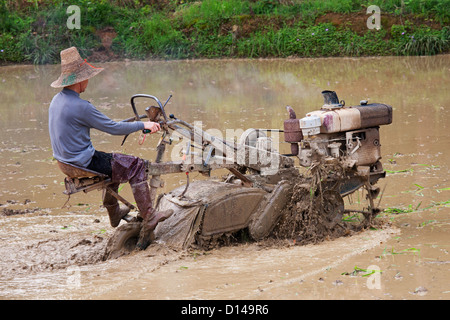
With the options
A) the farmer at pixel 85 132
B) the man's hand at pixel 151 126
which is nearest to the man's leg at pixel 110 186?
the farmer at pixel 85 132

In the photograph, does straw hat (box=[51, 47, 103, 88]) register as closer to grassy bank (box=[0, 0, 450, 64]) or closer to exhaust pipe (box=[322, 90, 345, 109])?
exhaust pipe (box=[322, 90, 345, 109])

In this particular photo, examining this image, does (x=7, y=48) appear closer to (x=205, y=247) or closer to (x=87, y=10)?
(x=87, y=10)

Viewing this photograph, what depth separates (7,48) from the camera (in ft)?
65.2

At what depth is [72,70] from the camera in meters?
5.25

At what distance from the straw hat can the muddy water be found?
1.61 m

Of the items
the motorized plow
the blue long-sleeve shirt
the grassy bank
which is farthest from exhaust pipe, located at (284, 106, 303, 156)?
the grassy bank

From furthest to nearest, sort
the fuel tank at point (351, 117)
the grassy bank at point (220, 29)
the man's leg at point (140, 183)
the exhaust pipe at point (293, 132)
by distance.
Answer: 1. the grassy bank at point (220, 29)
2. the exhaust pipe at point (293, 132)
3. the fuel tank at point (351, 117)
4. the man's leg at point (140, 183)

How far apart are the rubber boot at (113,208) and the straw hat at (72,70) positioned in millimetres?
1021

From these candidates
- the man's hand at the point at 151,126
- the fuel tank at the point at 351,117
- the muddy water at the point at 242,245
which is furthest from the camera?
the fuel tank at the point at 351,117

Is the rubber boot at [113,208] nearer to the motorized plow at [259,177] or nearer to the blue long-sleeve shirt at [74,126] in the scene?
the motorized plow at [259,177]

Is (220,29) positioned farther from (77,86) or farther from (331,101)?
(77,86)

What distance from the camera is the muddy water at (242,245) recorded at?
4.69 metres

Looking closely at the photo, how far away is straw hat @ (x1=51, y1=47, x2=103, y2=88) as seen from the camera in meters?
5.16

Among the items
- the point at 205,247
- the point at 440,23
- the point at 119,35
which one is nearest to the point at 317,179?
the point at 205,247
